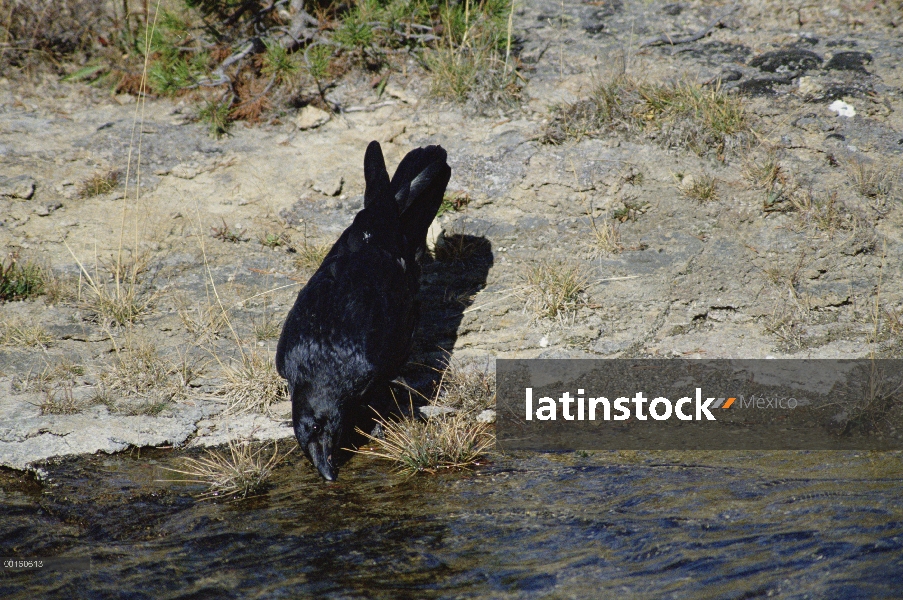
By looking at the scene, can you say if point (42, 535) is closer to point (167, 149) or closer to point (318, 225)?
point (318, 225)

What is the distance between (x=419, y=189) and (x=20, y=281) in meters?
3.24

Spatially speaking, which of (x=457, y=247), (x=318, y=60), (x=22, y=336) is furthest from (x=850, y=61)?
(x=22, y=336)

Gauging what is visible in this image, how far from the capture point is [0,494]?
4.40 m

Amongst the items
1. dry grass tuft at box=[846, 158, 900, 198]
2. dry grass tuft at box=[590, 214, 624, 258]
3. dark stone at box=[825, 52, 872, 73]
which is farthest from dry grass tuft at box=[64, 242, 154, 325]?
dark stone at box=[825, 52, 872, 73]

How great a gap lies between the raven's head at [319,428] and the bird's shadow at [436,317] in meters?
0.29

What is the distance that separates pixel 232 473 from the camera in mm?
4363

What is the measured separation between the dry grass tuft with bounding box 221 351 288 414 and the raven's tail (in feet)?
4.34

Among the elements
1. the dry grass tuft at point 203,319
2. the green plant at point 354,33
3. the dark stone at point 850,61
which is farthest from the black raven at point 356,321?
the dark stone at point 850,61

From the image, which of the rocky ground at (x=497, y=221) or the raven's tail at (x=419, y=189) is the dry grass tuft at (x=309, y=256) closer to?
the rocky ground at (x=497, y=221)

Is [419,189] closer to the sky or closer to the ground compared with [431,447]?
closer to the sky

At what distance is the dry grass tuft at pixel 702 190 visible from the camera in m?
6.89

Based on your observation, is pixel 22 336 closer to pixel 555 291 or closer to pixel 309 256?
pixel 309 256

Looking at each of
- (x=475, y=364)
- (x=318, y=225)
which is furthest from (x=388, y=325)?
(x=318, y=225)

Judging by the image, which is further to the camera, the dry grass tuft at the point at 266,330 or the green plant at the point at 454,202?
the green plant at the point at 454,202
